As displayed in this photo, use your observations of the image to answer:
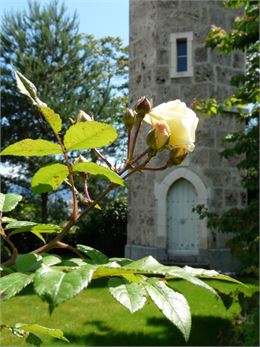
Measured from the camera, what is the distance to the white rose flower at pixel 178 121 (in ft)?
2.39

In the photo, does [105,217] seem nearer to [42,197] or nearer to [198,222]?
[42,197]

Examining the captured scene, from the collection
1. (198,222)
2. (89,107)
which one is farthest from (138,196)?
(89,107)

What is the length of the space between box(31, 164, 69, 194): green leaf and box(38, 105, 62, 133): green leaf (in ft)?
0.23

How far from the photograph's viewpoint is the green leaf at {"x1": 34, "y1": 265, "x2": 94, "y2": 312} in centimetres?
48

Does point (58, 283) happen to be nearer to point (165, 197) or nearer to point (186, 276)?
point (186, 276)

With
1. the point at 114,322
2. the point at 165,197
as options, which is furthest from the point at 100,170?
the point at 165,197

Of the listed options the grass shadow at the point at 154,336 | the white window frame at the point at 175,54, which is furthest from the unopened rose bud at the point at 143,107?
the white window frame at the point at 175,54

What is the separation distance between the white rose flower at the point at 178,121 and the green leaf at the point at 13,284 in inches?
12.4

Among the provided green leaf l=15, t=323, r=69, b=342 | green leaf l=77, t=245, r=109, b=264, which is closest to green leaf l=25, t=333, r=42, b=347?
green leaf l=15, t=323, r=69, b=342

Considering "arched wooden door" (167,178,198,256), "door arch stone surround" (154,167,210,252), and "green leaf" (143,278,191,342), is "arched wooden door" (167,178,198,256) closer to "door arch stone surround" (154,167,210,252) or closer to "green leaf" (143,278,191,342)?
"door arch stone surround" (154,167,210,252)

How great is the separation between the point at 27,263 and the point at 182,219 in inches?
356

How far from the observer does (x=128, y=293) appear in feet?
A: 1.94

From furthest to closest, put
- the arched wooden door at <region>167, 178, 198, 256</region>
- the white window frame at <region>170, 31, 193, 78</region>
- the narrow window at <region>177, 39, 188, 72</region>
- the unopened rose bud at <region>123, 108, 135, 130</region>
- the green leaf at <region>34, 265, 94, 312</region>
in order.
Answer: the narrow window at <region>177, 39, 188, 72</region> < the white window frame at <region>170, 31, 193, 78</region> < the arched wooden door at <region>167, 178, 198, 256</region> < the unopened rose bud at <region>123, 108, 135, 130</region> < the green leaf at <region>34, 265, 94, 312</region>

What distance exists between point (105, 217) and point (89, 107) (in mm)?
3201
